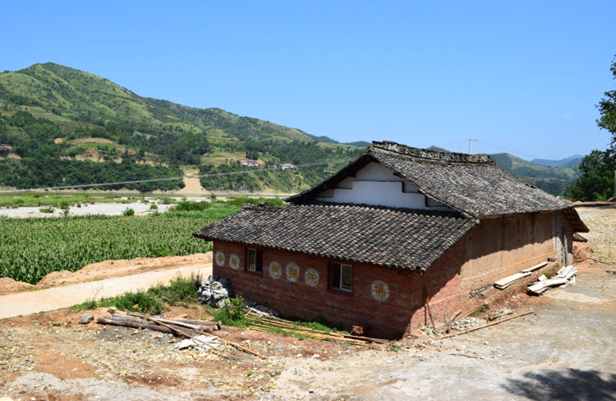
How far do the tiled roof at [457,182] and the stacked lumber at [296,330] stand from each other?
16.2 ft

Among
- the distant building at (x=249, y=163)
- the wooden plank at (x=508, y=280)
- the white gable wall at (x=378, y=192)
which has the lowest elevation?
the wooden plank at (x=508, y=280)

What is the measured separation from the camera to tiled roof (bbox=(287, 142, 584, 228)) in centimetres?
1720

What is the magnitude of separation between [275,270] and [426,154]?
7.76 meters

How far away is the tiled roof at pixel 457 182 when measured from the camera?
1720 centimetres

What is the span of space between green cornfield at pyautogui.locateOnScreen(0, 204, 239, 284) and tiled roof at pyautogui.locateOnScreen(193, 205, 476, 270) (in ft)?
37.7

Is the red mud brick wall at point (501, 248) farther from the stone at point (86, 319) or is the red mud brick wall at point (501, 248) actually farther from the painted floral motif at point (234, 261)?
the stone at point (86, 319)

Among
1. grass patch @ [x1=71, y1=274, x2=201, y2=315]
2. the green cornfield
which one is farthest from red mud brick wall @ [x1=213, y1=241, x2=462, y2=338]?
the green cornfield

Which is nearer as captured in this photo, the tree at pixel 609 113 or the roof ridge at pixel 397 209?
the roof ridge at pixel 397 209

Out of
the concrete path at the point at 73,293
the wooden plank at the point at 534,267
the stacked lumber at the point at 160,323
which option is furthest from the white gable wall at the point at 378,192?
the concrete path at the point at 73,293

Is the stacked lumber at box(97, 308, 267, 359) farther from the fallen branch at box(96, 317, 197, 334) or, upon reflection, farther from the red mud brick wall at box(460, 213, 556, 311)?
the red mud brick wall at box(460, 213, 556, 311)

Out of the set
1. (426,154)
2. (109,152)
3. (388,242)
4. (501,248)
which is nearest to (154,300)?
(388,242)

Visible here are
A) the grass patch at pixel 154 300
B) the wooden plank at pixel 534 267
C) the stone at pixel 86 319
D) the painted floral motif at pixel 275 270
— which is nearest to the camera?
the stone at pixel 86 319

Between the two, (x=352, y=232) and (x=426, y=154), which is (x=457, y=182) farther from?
(x=352, y=232)

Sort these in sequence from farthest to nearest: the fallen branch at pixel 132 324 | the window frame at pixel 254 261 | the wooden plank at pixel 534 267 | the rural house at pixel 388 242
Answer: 1. the wooden plank at pixel 534 267
2. the window frame at pixel 254 261
3. the fallen branch at pixel 132 324
4. the rural house at pixel 388 242
